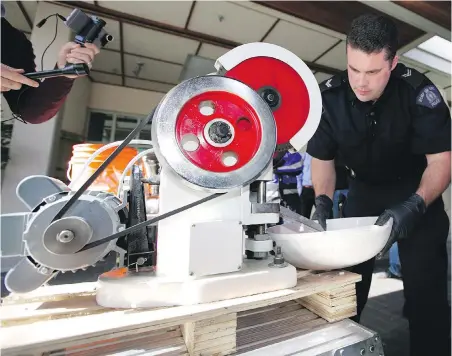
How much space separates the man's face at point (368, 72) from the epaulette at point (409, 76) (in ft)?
0.15

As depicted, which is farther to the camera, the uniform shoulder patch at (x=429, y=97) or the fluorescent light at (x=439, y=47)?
the fluorescent light at (x=439, y=47)

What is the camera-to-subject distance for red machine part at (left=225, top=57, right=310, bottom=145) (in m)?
0.68

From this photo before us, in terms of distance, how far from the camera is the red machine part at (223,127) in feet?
1.88

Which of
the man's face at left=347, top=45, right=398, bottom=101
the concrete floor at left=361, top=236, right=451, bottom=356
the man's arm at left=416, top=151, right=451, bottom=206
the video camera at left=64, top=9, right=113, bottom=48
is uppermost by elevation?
the man's face at left=347, top=45, right=398, bottom=101

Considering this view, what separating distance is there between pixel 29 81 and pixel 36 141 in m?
3.21

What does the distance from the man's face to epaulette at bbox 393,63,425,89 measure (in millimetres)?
46

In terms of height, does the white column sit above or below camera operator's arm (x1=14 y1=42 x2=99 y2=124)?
above

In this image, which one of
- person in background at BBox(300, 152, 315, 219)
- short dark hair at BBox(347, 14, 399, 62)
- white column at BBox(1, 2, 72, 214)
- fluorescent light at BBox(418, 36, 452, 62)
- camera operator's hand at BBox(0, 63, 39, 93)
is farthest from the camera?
fluorescent light at BBox(418, 36, 452, 62)

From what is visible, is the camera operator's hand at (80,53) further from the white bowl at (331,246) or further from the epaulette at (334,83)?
the epaulette at (334,83)

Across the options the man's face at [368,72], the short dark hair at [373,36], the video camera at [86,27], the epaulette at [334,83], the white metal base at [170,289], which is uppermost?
the short dark hair at [373,36]

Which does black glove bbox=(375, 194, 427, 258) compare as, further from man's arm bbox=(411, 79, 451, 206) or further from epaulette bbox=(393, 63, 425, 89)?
epaulette bbox=(393, 63, 425, 89)

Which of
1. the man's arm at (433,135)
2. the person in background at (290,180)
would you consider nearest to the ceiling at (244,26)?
the person in background at (290,180)

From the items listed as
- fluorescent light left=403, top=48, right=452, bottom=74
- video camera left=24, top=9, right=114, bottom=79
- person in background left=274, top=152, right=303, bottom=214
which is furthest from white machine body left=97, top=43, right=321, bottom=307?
fluorescent light left=403, top=48, right=452, bottom=74

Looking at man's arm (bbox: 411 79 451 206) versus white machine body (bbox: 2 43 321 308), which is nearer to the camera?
white machine body (bbox: 2 43 321 308)
